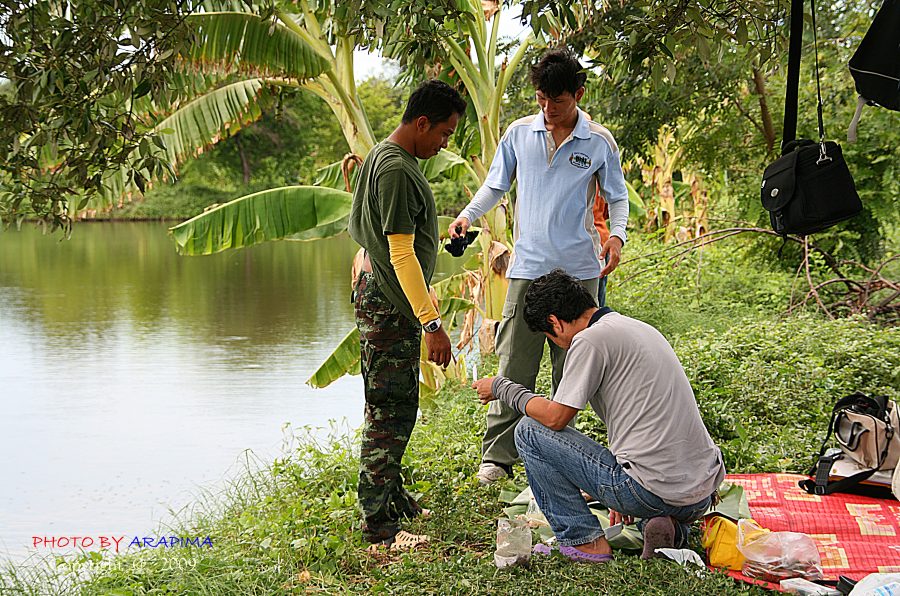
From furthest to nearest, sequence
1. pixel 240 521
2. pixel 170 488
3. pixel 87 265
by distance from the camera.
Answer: pixel 87 265 < pixel 170 488 < pixel 240 521

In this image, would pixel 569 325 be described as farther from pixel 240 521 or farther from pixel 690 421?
pixel 240 521

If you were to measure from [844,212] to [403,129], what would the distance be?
187 cm

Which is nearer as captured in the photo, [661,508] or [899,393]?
[661,508]

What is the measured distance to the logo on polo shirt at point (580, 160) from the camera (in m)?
4.62

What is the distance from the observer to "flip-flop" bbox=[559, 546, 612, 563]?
141 inches

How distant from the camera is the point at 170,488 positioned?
723 centimetres

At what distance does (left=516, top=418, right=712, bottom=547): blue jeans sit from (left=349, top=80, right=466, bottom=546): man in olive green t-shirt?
0.59 meters

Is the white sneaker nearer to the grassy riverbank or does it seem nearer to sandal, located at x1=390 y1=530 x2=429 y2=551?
the grassy riverbank

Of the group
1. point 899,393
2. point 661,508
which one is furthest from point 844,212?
point 899,393

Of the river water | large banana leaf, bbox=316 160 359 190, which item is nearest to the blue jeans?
the river water

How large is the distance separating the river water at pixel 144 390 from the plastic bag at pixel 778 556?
3.59m

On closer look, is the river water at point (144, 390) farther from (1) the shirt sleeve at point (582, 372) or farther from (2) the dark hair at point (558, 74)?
(1) the shirt sleeve at point (582, 372)

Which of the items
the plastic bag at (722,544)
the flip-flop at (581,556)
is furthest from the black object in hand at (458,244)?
the plastic bag at (722,544)

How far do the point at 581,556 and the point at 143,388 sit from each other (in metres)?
8.17
